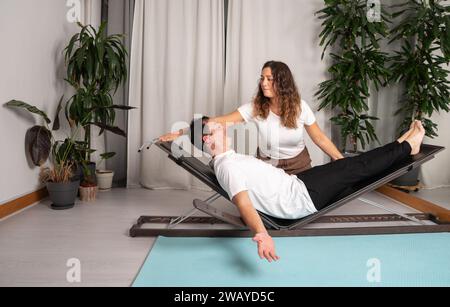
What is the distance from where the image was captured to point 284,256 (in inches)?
77.5

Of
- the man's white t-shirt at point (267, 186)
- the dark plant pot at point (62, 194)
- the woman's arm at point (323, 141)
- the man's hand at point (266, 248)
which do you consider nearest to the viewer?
the man's hand at point (266, 248)

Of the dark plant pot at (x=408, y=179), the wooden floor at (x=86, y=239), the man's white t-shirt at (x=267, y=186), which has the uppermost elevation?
the man's white t-shirt at (x=267, y=186)

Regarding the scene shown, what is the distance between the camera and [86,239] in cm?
224

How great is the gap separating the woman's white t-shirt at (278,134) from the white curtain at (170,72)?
105 centimetres

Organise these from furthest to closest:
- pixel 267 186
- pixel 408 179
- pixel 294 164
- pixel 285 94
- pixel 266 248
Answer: pixel 408 179
pixel 294 164
pixel 285 94
pixel 267 186
pixel 266 248

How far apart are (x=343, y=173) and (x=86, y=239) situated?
62.2 inches

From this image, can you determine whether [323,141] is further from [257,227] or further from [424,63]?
[424,63]

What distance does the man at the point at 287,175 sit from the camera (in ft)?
6.55

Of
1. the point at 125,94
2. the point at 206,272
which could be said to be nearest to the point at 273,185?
the point at 206,272

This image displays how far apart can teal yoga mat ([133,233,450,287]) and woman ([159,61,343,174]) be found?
70 cm

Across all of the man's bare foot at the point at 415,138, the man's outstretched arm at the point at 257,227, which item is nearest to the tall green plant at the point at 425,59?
the man's bare foot at the point at 415,138

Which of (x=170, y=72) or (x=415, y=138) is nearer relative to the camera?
(x=415, y=138)

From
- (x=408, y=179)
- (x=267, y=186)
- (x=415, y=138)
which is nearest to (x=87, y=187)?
(x=267, y=186)

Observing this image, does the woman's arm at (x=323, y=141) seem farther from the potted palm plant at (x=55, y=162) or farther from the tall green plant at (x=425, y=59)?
the potted palm plant at (x=55, y=162)
